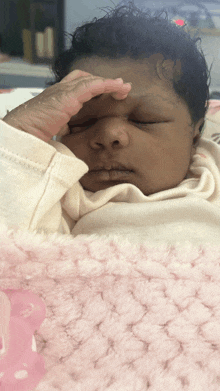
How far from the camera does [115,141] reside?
1.67 feet

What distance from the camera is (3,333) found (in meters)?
0.25

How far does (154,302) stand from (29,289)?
0.12 metres

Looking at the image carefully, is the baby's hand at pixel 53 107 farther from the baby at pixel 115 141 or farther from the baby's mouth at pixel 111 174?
the baby's mouth at pixel 111 174

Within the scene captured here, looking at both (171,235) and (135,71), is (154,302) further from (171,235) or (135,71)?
(135,71)

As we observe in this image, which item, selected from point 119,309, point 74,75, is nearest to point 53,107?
point 74,75

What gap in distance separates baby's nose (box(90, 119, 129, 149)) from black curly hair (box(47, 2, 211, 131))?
0.30 ft

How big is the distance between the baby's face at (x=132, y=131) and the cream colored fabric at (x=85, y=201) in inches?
0.8

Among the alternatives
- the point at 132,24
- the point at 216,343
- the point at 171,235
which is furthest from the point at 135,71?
the point at 216,343

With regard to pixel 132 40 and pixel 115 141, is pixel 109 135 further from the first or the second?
pixel 132 40

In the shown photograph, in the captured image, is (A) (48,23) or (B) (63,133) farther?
(B) (63,133)

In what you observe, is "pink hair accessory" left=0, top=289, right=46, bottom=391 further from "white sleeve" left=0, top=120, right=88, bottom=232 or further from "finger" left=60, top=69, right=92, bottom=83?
"finger" left=60, top=69, right=92, bottom=83

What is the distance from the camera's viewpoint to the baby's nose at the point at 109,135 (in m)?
0.50

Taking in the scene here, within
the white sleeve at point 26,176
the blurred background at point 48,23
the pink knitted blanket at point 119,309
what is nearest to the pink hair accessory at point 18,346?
the pink knitted blanket at point 119,309

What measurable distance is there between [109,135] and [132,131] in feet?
0.15
